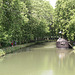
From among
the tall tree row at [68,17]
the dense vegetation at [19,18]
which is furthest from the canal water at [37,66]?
the tall tree row at [68,17]

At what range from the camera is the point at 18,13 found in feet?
65.3

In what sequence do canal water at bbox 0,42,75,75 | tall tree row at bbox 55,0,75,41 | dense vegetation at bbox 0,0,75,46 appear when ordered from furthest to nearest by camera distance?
tall tree row at bbox 55,0,75,41 → dense vegetation at bbox 0,0,75,46 → canal water at bbox 0,42,75,75

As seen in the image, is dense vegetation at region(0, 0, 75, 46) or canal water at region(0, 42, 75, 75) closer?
canal water at region(0, 42, 75, 75)

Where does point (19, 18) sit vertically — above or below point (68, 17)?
below

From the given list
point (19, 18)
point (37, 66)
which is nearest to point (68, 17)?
point (19, 18)

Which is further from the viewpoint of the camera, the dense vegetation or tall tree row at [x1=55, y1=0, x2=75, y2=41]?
tall tree row at [x1=55, y1=0, x2=75, y2=41]

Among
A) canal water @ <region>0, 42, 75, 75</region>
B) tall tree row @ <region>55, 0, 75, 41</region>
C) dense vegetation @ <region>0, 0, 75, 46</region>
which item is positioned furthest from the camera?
tall tree row @ <region>55, 0, 75, 41</region>

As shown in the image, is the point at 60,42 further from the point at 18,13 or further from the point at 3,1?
the point at 3,1

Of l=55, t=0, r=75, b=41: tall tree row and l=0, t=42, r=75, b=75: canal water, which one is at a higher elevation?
l=55, t=0, r=75, b=41: tall tree row

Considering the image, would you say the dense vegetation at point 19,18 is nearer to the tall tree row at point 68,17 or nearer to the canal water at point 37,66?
the tall tree row at point 68,17

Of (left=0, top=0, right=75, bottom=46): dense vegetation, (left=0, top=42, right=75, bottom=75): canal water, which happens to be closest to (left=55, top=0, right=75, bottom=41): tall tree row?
(left=0, top=0, right=75, bottom=46): dense vegetation

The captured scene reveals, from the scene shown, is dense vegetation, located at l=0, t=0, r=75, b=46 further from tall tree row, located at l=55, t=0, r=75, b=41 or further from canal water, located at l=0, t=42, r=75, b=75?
canal water, located at l=0, t=42, r=75, b=75

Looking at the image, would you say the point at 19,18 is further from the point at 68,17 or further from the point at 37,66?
the point at 68,17

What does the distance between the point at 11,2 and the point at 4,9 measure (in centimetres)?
145
